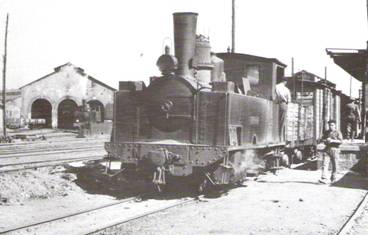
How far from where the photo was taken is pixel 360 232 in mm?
6770

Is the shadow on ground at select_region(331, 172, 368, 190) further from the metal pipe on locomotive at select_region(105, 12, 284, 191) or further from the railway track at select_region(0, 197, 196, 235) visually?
the railway track at select_region(0, 197, 196, 235)

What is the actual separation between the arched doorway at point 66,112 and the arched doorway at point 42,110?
1.11m

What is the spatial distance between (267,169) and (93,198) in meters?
5.42

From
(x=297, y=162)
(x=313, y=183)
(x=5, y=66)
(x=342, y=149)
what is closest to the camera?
(x=313, y=183)

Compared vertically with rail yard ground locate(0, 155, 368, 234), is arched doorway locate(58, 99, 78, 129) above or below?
above

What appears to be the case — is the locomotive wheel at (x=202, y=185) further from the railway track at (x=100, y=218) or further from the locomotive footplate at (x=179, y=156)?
the locomotive footplate at (x=179, y=156)

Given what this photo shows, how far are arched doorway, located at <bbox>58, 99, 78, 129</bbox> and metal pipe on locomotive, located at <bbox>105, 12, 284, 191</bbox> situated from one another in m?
35.0

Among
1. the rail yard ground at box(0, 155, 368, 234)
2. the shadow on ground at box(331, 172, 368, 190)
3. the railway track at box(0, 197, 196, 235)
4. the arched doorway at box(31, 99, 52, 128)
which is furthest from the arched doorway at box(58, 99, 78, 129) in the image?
the railway track at box(0, 197, 196, 235)

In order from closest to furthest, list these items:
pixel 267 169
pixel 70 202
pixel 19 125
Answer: pixel 70 202 → pixel 267 169 → pixel 19 125

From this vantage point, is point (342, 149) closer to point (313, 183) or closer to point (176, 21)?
point (313, 183)

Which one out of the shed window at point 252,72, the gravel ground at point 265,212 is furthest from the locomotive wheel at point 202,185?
the shed window at point 252,72

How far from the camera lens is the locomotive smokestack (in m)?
9.50

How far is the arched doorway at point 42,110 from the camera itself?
44016 mm

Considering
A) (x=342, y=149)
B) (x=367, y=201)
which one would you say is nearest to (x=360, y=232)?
(x=367, y=201)
